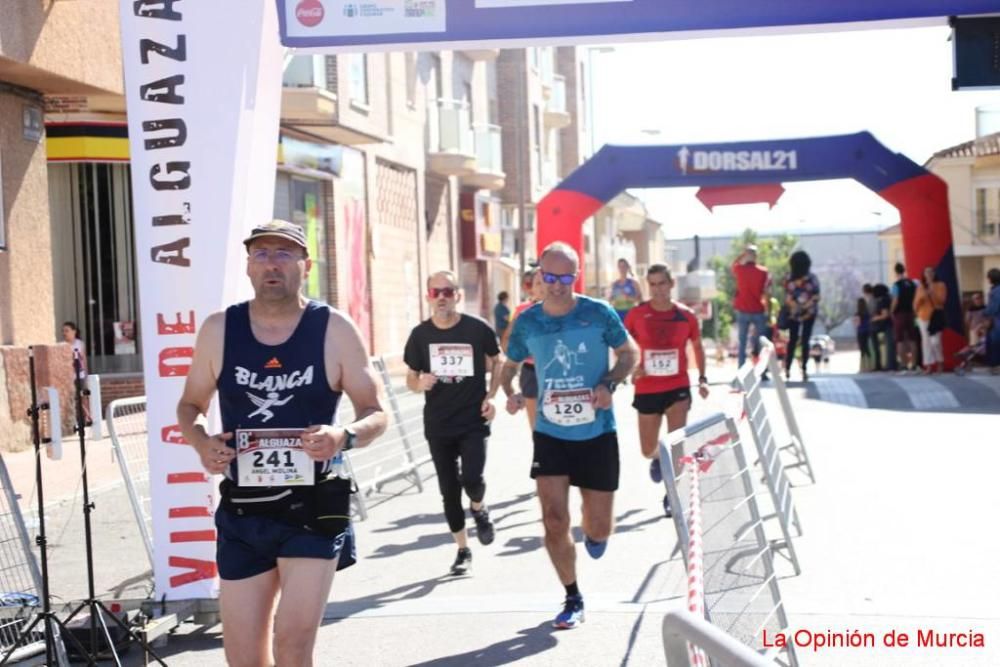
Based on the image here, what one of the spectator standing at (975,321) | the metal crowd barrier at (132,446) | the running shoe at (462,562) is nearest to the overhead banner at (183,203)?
the metal crowd barrier at (132,446)

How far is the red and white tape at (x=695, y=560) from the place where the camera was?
3295mm

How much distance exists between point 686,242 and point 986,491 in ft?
488

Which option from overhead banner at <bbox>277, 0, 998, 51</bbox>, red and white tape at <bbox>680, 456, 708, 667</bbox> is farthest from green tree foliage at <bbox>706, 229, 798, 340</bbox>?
red and white tape at <bbox>680, 456, 708, 667</bbox>

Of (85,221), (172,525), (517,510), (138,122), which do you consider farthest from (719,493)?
(85,221)

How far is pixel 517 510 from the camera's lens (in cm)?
1262

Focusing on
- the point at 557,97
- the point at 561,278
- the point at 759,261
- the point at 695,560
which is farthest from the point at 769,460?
the point at 759,261

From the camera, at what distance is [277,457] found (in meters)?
5.40

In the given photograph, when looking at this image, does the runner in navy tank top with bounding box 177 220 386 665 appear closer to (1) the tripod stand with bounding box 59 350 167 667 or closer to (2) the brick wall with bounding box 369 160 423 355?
(1) the tripod stand with bounding box 59 350 167 667

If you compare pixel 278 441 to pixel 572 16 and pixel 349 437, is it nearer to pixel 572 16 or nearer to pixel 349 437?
pixel 349 437

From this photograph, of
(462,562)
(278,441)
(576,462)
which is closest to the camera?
(278,441)

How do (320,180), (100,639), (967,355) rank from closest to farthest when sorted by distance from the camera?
(100,639) < (967,355) < (320,180)

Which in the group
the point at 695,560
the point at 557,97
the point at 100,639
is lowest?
the point at 100,639

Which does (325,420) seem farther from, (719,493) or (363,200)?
(363,200)

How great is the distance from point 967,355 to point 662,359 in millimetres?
13205
